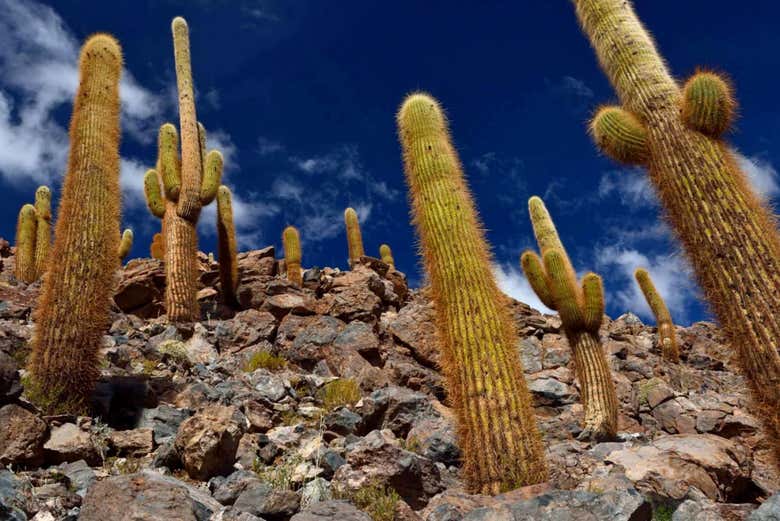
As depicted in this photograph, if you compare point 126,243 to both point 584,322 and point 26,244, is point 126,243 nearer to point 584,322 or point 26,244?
point 26,244

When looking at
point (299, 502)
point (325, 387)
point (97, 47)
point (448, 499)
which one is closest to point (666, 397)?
point (325, 387)

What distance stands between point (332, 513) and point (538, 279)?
835 centimetres

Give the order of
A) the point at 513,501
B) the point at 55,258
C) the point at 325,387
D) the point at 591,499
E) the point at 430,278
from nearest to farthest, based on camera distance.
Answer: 1. the point at 591,499
2. the point at 513,501
3. the point at 430,278
4. the point at 55,258
5. the point at 325,387

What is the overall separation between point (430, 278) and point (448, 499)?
256cm

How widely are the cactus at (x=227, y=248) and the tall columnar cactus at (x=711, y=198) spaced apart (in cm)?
1028

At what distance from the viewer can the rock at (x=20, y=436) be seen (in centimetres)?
501

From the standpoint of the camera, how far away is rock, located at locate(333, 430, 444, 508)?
4.62 m

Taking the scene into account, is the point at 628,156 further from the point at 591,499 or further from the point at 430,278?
the point at 591,499

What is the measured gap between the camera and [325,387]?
867cm

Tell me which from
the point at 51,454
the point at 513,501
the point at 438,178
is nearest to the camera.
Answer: the point at 513,501

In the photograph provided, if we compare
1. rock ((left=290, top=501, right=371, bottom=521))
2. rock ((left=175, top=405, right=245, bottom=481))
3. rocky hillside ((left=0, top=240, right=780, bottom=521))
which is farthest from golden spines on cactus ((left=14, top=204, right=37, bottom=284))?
rock ((left=290, top=501, right=371, bottom=521))

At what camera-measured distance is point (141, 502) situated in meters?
3.61

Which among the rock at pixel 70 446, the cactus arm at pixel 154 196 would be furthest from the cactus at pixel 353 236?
the rock at pixel 70 446

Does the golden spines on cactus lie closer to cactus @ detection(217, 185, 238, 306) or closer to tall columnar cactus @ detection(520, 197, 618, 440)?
cactus @ detection(217, 185, 238, 306)
